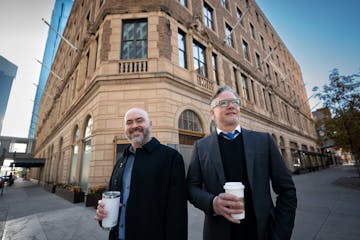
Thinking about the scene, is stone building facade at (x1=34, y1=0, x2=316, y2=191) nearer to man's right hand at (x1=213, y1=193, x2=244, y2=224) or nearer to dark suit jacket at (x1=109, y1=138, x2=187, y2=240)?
dark suit jacket at (x1=109, y1=138, x2=187, y2=240)

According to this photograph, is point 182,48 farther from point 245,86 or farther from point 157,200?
point 157,200

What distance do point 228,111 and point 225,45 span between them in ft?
45.7

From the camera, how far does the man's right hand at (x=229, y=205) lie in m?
1.15

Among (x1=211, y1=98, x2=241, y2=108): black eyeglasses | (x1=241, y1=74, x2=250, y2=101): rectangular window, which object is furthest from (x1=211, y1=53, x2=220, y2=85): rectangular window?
(x1=211, y1=98, x2=241, y2=108): black eyeglasses

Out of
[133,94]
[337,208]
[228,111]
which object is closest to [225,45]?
[133,94]

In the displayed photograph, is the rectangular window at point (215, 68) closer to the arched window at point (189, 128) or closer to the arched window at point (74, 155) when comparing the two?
the arched window at point (189, 128)

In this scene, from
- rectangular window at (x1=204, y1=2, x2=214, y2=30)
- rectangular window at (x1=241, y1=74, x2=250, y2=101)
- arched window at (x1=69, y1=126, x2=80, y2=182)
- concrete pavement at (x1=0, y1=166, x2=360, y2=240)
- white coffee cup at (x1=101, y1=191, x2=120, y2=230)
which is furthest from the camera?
rectangular window at (x1=241, y1=74, x2=250, y2=101)

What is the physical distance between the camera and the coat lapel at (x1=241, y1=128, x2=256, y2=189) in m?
1.53

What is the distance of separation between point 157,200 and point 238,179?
Result: 85 cm

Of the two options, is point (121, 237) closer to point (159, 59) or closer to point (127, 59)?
point (159, 59)

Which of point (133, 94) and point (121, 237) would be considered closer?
point (121, 237)

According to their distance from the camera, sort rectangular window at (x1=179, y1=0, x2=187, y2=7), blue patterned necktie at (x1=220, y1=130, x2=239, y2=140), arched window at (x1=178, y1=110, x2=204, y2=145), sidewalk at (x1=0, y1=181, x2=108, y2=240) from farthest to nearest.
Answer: rectangular window at (x1=179, y1=0, x2=187, y2=7)
arched window at (x1=178, y1=110, x2=204, y2=145)
sidewalk at (x1=0, y1=181, x2=108, y2=240)
blue patterned necktie at (x1=220, y1=130, x2=239, y2=140)

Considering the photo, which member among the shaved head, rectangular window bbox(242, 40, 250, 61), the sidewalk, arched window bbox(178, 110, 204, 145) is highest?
rectangular window bbox(242, 40, 250, 61)

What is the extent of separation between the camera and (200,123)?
9680mm
